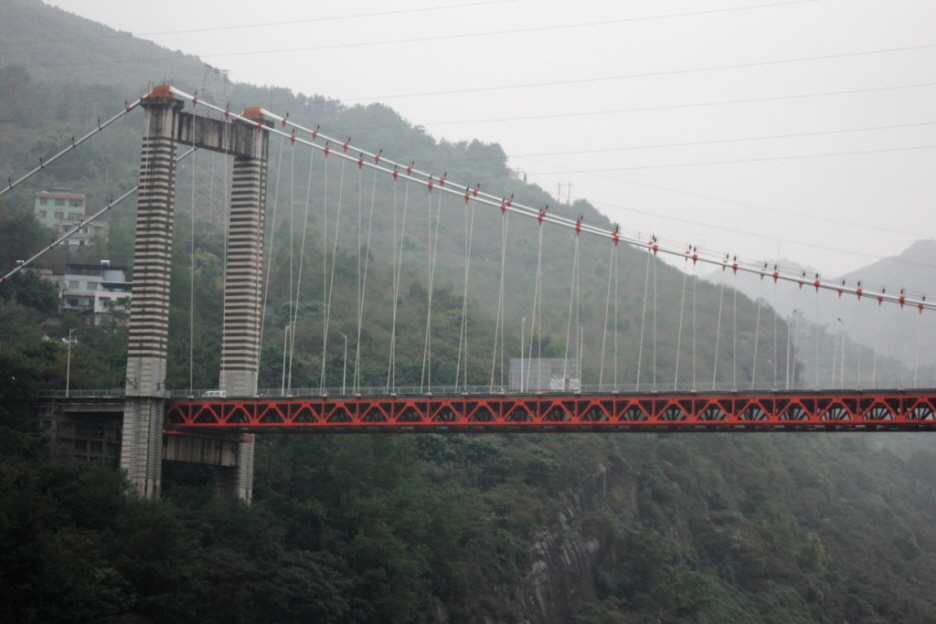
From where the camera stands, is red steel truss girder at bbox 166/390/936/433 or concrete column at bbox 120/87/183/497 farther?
concrete column at bbox 120/87/183/497

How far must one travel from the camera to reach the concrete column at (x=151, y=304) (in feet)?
269

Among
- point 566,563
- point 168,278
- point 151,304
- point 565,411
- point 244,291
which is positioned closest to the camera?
point 565,411

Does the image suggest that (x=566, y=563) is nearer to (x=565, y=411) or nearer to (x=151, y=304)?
(x=565, y=411)

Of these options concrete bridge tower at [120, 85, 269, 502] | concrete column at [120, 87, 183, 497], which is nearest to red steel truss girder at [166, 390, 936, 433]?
concrete column at [120, 87, 183, 497]

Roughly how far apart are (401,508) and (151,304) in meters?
20.5

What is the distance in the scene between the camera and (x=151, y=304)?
85625 millimetres

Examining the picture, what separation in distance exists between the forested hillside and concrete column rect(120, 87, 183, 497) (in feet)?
6.94

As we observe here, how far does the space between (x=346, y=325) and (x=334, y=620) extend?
53.6 metres

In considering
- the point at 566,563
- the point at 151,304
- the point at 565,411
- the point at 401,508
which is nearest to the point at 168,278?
the point at 151,304

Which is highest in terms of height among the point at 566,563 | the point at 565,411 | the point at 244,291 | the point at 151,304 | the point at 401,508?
the point at 244,291

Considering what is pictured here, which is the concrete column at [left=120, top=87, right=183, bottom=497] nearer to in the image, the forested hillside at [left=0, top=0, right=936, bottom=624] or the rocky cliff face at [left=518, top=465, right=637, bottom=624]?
the forested hillside at [left=0, top=0, right=936, bottom=624]

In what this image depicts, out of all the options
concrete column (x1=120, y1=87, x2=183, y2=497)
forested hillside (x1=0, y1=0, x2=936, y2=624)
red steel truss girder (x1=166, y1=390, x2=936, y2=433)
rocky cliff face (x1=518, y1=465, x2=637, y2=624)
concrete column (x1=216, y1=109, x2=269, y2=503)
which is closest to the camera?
red steel truss girder (x1=166, y1=390, x2=936, y2=433)

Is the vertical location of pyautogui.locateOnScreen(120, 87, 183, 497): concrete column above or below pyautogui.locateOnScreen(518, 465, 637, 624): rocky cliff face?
above

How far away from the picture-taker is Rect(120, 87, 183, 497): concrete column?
82.1m
